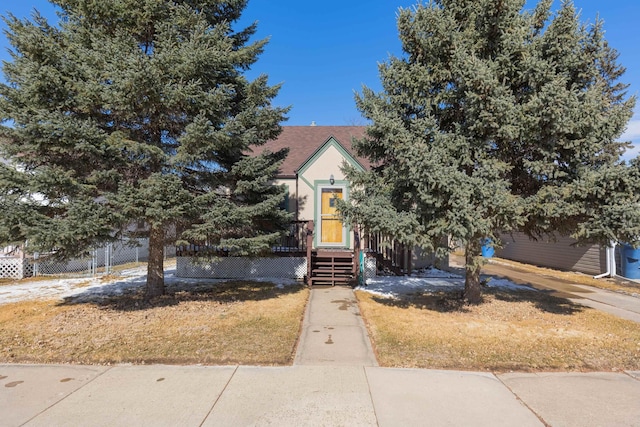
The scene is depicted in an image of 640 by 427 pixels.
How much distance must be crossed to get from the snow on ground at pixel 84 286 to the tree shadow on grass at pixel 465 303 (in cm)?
339

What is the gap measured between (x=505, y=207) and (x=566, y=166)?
5.17 feet

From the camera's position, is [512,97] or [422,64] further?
[422,64]

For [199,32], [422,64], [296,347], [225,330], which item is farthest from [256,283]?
[422,64]

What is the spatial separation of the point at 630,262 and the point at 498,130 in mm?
9337

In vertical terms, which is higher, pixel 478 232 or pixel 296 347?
pixel 478 232

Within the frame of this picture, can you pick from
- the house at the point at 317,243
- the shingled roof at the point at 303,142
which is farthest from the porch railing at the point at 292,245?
the shingled roof at the point at 303,142

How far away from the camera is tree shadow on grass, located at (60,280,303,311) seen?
6.86 m

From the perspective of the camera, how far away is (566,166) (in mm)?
5637

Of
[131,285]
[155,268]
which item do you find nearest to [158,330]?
[155,268]

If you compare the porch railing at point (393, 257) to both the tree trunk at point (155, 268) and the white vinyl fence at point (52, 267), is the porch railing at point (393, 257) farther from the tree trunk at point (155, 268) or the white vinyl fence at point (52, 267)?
the white vinyl fence at point (52, 267)

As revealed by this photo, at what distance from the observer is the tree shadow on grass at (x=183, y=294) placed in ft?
22.5

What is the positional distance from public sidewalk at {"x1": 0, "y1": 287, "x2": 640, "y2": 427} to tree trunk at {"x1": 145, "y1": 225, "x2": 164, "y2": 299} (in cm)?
307

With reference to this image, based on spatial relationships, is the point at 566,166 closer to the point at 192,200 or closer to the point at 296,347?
the point at 296,347

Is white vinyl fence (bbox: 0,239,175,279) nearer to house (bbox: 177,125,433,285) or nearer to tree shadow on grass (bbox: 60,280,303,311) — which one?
tree shadow on grass (bbox: 60,280,303,311)
